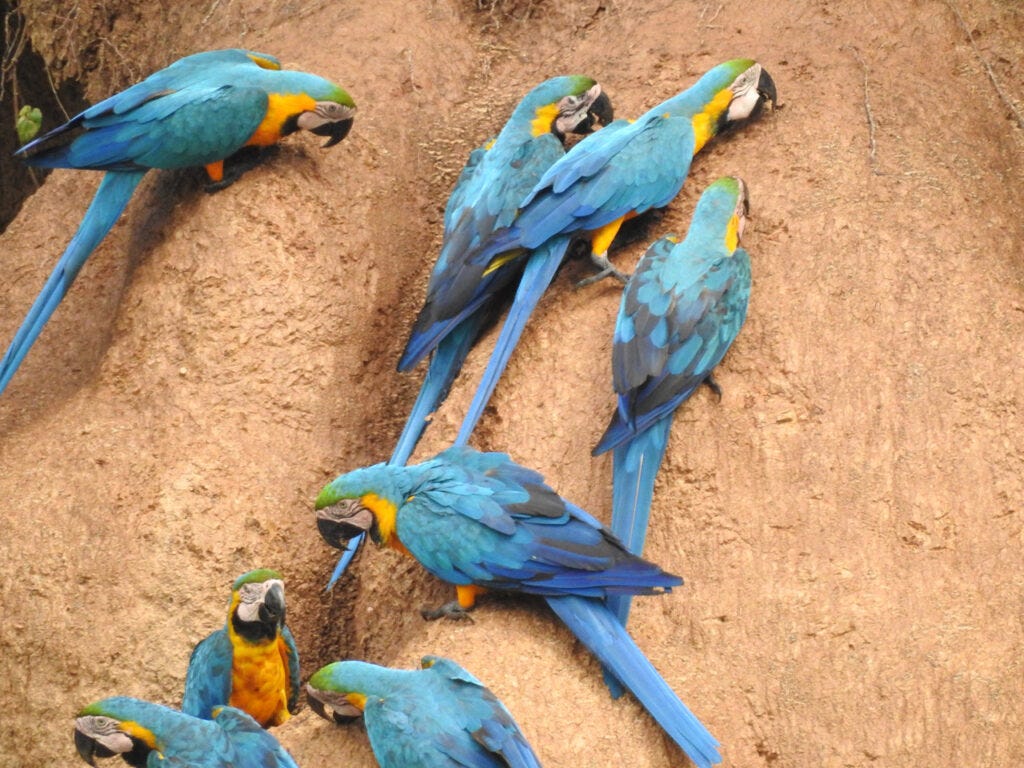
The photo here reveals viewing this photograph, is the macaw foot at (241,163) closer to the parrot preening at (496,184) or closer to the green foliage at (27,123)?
the parrot preening at (496,184)

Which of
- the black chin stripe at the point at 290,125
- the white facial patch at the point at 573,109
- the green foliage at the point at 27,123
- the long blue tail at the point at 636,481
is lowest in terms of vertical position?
the long blue tail at the point at 636,481

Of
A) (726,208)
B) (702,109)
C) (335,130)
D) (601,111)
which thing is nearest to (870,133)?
(702,109)

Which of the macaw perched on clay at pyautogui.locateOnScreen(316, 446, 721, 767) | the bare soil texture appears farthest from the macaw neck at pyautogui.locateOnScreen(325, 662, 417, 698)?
the macaw perched on clay at pyautogui.locateOnScreen(316, 446, 721, 767)

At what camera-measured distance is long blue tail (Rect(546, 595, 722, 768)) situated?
2.97 metres

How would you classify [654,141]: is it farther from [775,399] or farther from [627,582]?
[627,582]

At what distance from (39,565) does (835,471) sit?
233cm

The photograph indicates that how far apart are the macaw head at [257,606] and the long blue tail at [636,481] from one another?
889mm

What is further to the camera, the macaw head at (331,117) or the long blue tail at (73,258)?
the macaw head at (331,117)

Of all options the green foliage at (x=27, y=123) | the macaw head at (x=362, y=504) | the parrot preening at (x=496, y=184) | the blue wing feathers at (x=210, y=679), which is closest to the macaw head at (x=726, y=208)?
the parrot preening at (x=496, y=184)

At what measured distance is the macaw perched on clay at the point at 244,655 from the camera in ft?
11.1

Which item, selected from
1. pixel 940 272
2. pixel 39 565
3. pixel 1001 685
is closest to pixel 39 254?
pixel 39 565

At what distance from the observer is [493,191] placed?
397 centimetres

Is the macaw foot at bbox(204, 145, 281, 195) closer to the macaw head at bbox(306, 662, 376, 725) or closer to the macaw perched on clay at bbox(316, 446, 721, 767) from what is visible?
the macaw perched on clay at bbox(316, 446, 721, 767)

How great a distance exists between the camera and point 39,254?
15.7ft
